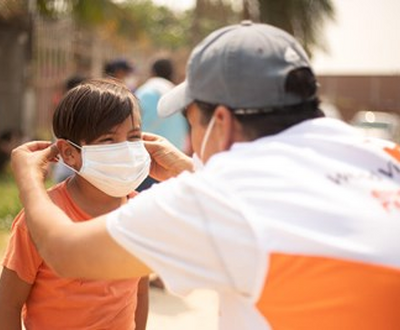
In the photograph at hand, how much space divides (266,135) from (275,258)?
0.34 metres

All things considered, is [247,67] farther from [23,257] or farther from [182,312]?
[182,312]

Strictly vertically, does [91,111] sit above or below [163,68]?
above

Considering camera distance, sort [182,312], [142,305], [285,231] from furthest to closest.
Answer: [182,312] → [142,305] → [285,231]

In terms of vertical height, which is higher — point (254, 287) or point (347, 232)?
point (347, 232)

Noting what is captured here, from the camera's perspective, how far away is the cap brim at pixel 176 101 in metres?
1.71

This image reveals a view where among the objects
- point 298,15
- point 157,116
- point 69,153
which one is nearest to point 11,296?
point 69,153

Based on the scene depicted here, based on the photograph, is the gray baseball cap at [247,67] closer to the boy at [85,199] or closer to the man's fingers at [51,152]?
the man's fingers at [51,152]

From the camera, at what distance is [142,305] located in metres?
2.61

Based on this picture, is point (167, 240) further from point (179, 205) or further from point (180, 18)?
point (180, 18)

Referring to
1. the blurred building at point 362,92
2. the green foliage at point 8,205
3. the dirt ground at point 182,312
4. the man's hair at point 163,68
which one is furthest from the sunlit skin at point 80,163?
the blurred building at point 362,92

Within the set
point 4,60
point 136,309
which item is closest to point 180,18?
point 4,60

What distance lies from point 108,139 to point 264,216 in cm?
106

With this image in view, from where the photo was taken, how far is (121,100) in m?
2.30

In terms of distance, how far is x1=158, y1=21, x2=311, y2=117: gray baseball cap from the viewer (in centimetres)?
154
